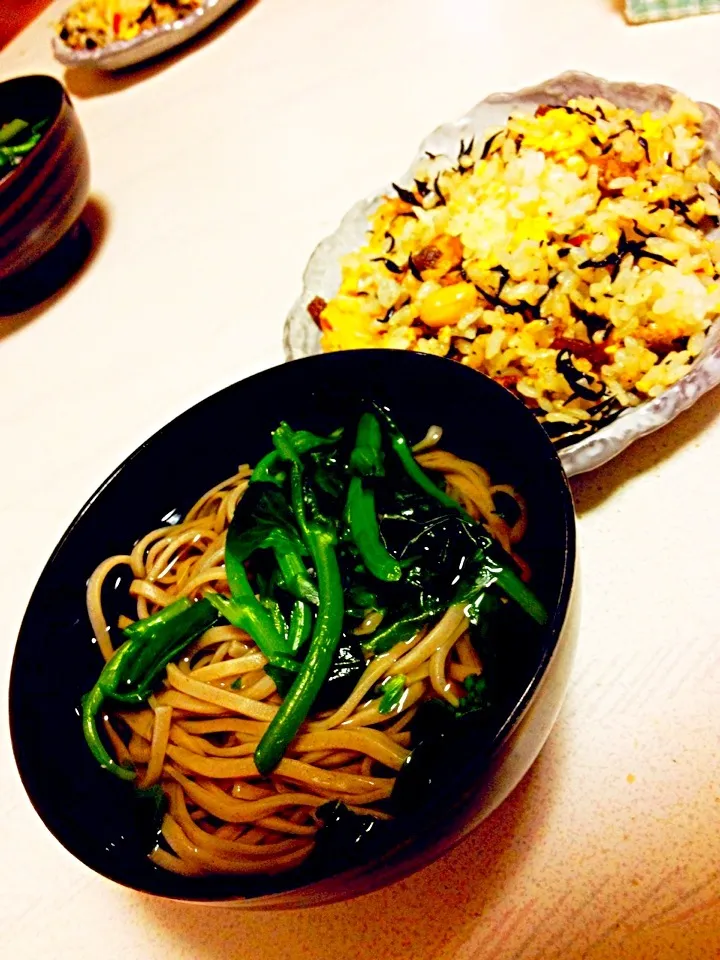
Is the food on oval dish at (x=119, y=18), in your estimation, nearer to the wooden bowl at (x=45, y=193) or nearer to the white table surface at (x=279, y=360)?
the white table surface at (x=279, y=360)

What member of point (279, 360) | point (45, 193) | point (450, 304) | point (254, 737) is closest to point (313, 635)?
point (254, 737)

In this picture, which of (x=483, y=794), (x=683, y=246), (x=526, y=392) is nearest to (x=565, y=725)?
(x=483, y=794)

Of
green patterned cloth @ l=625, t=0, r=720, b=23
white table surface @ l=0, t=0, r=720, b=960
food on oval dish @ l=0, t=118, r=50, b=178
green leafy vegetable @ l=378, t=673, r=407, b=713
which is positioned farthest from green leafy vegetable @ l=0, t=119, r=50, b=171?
green leafy vegetable @ l=378, t=673, r=407, b=713

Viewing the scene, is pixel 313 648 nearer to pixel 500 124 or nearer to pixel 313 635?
pixel 313 635

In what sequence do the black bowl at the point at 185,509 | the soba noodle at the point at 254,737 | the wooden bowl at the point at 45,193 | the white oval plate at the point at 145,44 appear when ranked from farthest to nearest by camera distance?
1. the white oval plate at the point at 145,44
2. the wooden bowl at the point at 45,193
3. the soba noodle at the point at 254,737
4. the black bowl at the point at 185,509

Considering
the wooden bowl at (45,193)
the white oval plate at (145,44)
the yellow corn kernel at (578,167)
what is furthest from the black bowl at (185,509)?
the white oval plate at (145,44)

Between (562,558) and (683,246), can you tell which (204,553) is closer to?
(562,558)
